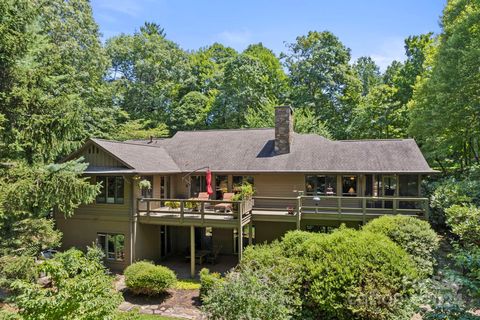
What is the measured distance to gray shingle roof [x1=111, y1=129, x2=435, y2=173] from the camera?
16734mm

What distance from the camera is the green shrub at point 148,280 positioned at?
1288 centimetres

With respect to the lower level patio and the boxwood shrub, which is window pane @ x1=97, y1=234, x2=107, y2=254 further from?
the boxwood shrub

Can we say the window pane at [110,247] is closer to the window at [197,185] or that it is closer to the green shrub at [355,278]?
the window at [197,185]

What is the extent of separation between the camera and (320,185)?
17.9 metres

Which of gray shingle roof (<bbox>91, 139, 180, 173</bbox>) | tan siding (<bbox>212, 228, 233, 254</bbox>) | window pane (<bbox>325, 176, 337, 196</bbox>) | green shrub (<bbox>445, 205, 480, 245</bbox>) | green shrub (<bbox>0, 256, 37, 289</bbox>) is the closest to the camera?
green shrub (<bbox>445, 205, 480, 245</bbox>)

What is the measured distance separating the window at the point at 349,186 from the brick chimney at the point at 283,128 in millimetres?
3869

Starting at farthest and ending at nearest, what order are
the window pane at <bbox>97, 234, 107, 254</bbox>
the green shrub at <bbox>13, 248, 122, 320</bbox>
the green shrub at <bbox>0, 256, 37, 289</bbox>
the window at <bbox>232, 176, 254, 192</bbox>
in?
the window at <bbox>232, 176, 254, 192</bbox> < the window pane at <bbox>97, 234, 107, 254</bbox> < the green shrub at <bbox>0, 256, 37, 289</bbox> < the green shrub at <bbox>13, 248, 122, 320</bbox>

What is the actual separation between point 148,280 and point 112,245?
474 cm

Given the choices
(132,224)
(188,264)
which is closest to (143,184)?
(132,224)

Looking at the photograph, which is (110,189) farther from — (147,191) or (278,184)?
(278,184)

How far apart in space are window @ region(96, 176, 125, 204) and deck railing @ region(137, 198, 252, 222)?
1065 mm

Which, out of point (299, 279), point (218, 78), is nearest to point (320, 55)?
point (218, 78)

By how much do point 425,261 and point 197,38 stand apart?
32.6 m

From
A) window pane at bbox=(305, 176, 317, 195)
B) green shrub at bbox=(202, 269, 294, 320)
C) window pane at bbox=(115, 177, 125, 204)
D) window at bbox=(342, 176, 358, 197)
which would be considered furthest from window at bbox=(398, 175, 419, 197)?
window pane at bbox=(115, 177, 125, 204)
